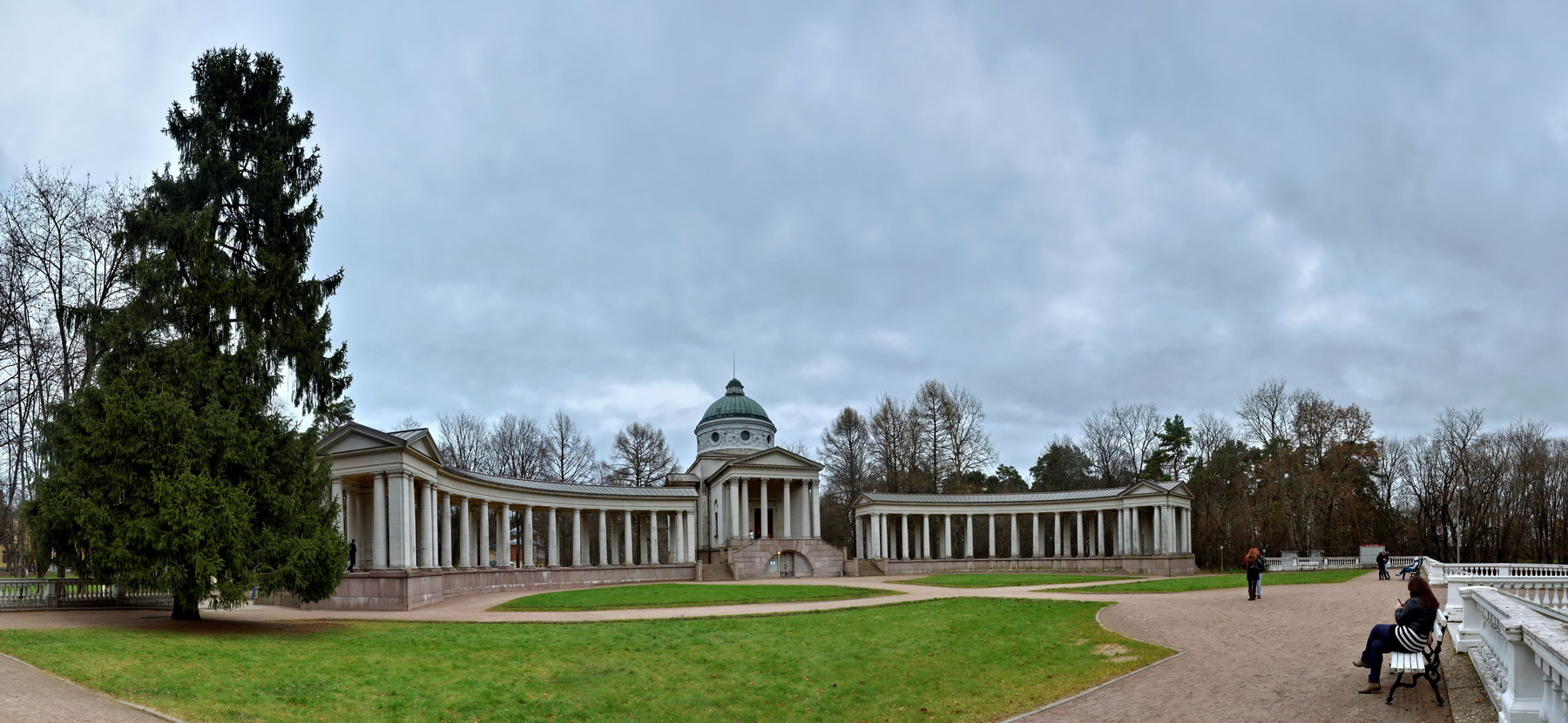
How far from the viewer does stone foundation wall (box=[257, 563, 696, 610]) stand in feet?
120

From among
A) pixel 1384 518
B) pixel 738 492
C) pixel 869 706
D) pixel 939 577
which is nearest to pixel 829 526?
pixel 738 492

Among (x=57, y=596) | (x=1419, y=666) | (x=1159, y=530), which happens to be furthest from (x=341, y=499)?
(x=1159, y=530)

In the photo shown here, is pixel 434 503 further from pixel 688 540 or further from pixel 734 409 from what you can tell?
pixel 734 409

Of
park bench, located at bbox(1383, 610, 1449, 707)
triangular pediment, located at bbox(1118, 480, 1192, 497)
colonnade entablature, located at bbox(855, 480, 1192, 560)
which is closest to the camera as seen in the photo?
park bench, located at bbox(1383, 610, 1449, 707)

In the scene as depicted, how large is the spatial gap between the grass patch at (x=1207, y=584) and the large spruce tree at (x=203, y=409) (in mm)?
28966

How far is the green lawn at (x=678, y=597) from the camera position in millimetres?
36844

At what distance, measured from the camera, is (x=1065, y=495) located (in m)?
73.5

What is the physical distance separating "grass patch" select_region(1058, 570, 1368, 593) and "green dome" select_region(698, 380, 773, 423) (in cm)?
4689

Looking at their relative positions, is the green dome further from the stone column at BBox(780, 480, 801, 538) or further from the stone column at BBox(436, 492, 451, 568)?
the stone column at BBox(436, 492, 451, 568)

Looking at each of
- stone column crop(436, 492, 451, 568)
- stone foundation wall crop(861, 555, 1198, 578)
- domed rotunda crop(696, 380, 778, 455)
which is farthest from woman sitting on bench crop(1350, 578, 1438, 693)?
domed rotunda crop(696, 380, 778, 455)

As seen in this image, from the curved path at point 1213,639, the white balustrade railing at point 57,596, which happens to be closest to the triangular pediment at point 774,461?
the curved path at point 1213,639

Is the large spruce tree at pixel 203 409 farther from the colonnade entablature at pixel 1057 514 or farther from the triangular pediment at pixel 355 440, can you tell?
the colonnade entablature at pixel 1057 514

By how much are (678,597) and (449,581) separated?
11.7 metres

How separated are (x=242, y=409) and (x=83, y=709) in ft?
44.0
